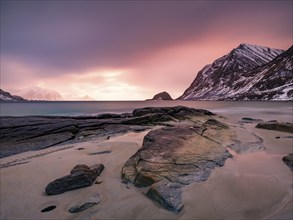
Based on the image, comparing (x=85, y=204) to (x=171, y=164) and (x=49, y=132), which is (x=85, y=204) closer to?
(x=171, y=164)

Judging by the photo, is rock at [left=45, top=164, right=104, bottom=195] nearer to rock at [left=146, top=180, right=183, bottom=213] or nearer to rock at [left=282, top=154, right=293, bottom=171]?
rock at [left=146, top=180, right=183, bottom=213]

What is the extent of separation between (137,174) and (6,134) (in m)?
12.6

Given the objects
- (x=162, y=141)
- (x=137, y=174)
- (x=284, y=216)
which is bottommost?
(x=284, y=216)

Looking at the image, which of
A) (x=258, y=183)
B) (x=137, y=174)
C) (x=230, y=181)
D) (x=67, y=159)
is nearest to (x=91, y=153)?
(x=67, y=159)

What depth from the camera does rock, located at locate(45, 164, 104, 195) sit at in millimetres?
6648

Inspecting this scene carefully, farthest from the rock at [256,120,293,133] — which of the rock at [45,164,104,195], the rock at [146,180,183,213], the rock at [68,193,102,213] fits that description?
the rock at [68,193,102,213]

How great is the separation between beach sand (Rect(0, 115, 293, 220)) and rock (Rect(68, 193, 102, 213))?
128 mm

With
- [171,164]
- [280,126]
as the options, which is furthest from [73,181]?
[280,126]

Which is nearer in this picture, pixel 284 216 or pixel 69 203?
pixel 284 216

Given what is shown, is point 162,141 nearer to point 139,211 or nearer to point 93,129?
point 139,211

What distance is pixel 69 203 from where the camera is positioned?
602cm

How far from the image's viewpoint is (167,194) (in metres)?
5.86

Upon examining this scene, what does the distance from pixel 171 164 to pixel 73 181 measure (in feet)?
10.2

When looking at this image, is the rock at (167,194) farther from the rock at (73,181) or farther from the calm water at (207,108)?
the calm water at (207,108)
